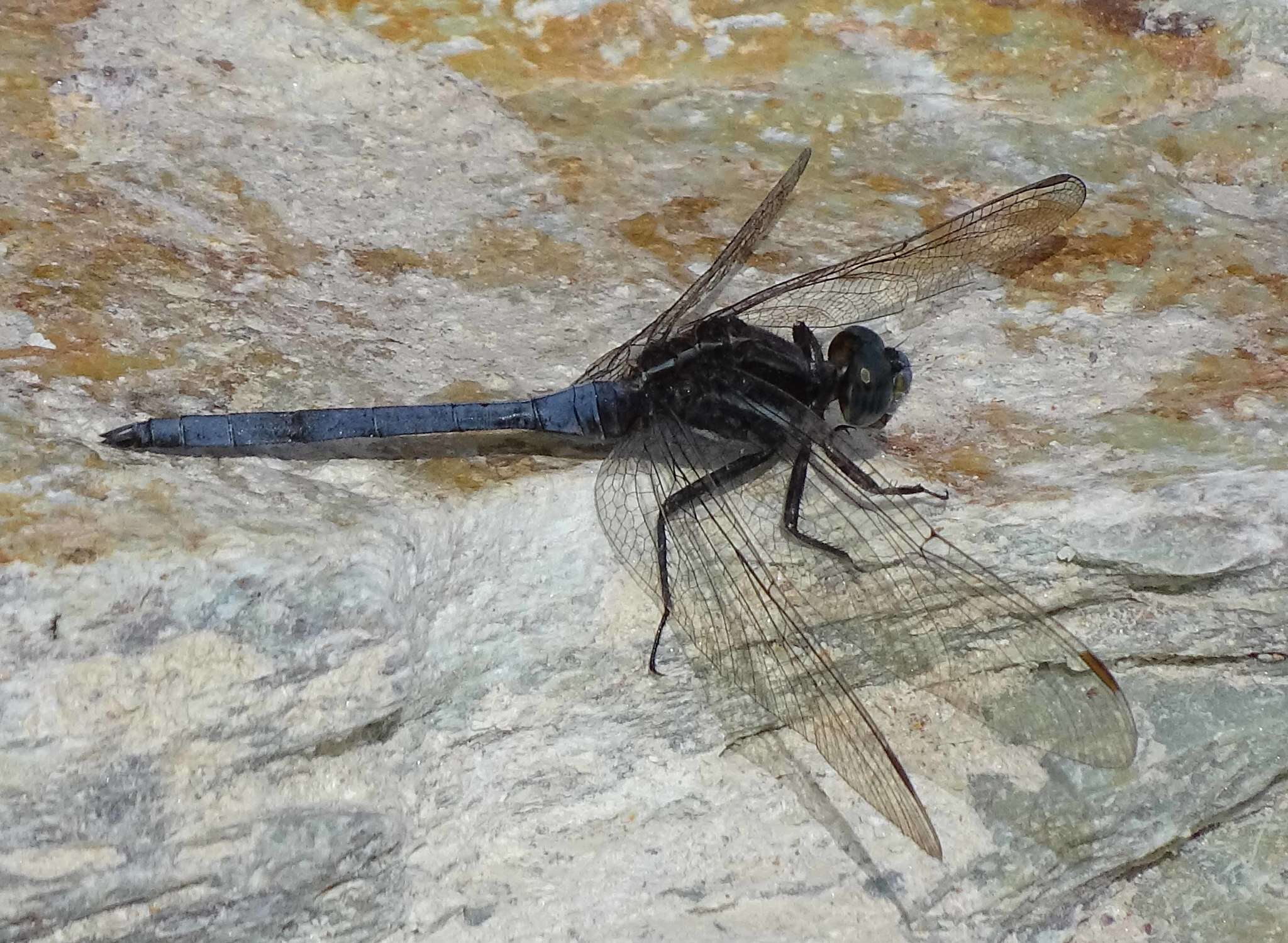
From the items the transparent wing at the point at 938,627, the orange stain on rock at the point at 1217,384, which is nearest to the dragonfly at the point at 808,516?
the transparent wing at the point at 938,627

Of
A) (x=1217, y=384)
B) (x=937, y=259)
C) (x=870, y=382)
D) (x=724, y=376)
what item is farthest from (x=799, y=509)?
(x=1217, y=384)

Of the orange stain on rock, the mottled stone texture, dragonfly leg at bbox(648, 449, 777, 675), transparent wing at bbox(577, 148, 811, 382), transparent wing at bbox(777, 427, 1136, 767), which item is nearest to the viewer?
the mottled stone texture

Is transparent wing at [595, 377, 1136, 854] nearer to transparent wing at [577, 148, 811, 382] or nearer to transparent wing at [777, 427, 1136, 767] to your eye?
transparent wing at [777, 427, 1136, 767]

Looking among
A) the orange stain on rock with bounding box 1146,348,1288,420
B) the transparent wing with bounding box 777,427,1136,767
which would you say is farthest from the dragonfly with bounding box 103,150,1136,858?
the orange stain on rock with bounding box 1146,348,1288,420

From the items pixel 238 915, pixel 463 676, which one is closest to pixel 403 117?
pixel 463 676

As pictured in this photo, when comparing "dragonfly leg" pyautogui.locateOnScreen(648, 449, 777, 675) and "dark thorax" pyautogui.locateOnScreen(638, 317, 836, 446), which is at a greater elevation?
"dark thorax" pyautogui.locateOnScreen(638, 317, 836, 446)

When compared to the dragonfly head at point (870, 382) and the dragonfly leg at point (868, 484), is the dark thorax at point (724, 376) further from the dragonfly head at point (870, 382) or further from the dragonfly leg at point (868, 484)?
the dragonfly leg at point (868, 484)
